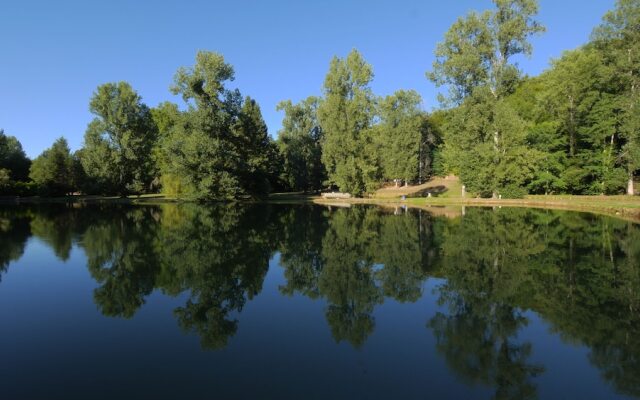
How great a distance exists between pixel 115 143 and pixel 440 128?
1774 inches

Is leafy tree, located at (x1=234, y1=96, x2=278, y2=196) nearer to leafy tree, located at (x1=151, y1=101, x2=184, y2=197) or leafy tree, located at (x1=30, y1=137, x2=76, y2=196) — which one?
leafy tree, located at (x1=151, y1=101, x2=184, y2=197)

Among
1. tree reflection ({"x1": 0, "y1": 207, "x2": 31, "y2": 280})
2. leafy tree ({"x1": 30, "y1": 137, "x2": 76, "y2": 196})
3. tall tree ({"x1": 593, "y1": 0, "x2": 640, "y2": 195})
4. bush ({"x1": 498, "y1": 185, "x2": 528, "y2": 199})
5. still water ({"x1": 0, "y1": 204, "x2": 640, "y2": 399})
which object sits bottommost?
still water ({"x1": 0, "y1": 204, "x2": 640, "y2": 399})

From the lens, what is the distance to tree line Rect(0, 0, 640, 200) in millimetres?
40531

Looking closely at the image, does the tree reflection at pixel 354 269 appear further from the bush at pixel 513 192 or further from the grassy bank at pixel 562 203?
the bush at pixel 513 192

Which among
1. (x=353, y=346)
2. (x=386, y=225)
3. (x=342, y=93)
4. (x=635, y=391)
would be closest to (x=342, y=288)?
(x=353, y=346)

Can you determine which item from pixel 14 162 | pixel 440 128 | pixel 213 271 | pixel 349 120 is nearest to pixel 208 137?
pixel 349 120

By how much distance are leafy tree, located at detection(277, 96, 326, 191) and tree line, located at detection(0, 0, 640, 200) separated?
0.37 meters

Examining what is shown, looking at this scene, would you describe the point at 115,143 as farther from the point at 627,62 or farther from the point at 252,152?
the point at 627,62

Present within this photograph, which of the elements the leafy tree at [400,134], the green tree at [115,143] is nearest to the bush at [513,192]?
the leafy tree at [400,134]

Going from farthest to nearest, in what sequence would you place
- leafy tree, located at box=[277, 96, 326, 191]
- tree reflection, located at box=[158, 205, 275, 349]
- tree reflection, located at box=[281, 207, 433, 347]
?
leafy tree, located at box=[277, 96, 326, 191]
tree reflection, located at box=[281, 207, 433, 347]
tree reflection, located at box=[158, 205, 275, 349]

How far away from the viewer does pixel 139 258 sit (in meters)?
14.9

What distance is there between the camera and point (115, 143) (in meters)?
60.7

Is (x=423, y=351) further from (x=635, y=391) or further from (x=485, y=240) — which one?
(x=485, y=240)

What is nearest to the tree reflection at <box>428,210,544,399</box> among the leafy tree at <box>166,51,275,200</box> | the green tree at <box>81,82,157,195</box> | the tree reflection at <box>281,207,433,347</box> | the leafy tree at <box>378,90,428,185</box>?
the tree reflection at <box>281,207,433,347</box>
